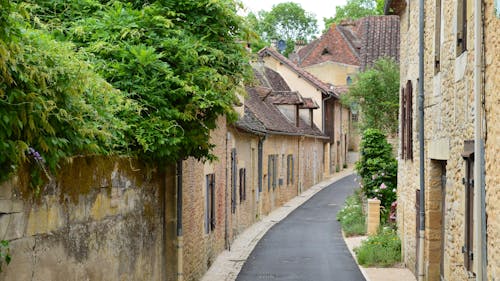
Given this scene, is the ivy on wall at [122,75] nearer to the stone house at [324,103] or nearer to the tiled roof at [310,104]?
the stone house at [324,103]

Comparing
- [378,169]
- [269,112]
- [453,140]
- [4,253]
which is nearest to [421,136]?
[453,140]

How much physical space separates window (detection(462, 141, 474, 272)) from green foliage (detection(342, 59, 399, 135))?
19173 millimetres

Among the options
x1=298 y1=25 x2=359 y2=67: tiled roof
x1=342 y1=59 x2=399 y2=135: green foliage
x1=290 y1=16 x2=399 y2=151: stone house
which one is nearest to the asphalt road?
x1=342 y1=59 x2=399 y2=135: green foliage

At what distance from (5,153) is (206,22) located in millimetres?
5877

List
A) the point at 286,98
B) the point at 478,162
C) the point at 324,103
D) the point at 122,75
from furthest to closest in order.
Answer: the point at 324,103
the point at 286,98
the point at 122,75
the point at 478,162

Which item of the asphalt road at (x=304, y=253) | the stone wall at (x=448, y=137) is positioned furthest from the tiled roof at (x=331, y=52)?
the stone wall at (x=448, y=137)

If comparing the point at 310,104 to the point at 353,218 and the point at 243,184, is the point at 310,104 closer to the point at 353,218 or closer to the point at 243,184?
the point at 353,218

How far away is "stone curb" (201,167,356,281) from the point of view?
15739mm

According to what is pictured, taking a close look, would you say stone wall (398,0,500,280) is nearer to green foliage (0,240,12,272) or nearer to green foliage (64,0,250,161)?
green foliage (64,0,250,161)

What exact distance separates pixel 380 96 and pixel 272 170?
5427 millimetres

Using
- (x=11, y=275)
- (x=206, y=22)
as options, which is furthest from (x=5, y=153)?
(x=206, y=22)

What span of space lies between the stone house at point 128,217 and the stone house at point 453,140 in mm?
4047

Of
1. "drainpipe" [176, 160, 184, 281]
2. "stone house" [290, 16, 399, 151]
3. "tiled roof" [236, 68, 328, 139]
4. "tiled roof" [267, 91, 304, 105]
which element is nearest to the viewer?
"drainpipe" [176, 160, 184, 281]

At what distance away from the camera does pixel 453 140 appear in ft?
34.4
